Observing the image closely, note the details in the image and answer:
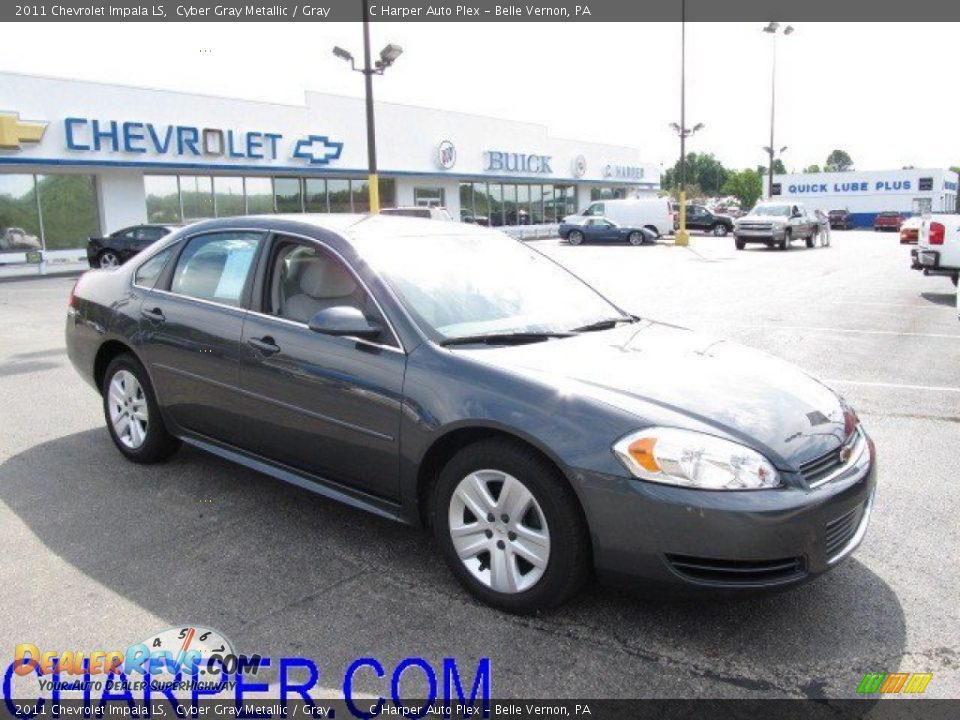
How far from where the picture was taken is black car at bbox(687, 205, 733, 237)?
43375 millimetres

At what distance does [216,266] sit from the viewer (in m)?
4.68

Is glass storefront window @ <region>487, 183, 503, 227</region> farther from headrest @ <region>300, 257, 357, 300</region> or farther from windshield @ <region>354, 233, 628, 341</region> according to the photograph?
headrest @ <region>300, 257, 357, 300</region>

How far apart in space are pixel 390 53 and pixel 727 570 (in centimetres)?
1634

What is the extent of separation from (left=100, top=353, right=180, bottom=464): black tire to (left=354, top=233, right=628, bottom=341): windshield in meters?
1.81

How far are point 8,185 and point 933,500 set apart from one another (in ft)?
85.3

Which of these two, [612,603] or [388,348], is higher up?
[388,348]

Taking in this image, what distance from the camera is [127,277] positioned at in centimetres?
526

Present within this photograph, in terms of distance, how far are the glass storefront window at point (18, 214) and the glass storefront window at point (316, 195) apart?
9705 mm

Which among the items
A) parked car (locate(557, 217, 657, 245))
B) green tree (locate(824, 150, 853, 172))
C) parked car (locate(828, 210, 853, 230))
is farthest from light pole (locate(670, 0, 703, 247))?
green tree (locate(824, 150, 853, 172))

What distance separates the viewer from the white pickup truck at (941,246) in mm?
13289

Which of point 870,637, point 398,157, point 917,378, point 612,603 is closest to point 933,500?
point 870,637

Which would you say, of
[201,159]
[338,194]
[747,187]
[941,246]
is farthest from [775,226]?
[747,187]

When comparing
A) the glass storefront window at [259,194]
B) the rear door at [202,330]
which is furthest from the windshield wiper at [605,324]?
the glass storefront window at [259,194]

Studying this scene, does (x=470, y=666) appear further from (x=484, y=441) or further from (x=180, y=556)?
(x=180, y=556)
